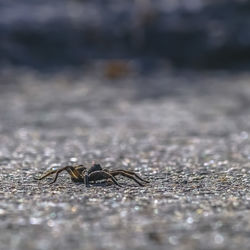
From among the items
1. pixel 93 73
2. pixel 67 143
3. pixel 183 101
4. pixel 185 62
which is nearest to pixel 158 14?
pixel 185 62

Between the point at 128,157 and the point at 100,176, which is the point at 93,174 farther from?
the point at 128,157

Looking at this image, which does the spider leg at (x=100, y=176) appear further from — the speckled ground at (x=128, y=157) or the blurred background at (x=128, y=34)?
the blurred background at (x=128, y=34)

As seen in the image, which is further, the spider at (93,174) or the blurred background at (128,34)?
the blurred background at (128,34)

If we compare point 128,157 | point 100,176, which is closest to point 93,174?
point 100,176

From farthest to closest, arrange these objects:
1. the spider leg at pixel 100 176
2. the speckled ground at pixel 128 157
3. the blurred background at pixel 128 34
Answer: the blurred background at pixel 128 34, the spider leg at pixel 100 176, the speckled ground at pixel 128 157

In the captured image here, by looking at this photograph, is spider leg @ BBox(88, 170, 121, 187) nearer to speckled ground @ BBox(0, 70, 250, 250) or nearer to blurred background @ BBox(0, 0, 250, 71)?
speckled ground @ BBox(0, 70, 250, 250)

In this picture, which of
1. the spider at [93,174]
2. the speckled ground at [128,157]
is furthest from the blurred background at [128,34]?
the spider at [93,174]

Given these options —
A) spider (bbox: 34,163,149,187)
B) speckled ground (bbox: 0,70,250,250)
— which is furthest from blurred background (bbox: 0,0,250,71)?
spider (bbox: 34,163,149,187)
